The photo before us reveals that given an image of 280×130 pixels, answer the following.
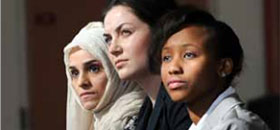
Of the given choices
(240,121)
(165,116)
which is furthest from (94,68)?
(240,121)

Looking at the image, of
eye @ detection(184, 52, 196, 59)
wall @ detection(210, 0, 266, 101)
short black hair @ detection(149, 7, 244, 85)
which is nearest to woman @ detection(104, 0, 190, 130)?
short black hair @ detection(149, 7, 244, 85)

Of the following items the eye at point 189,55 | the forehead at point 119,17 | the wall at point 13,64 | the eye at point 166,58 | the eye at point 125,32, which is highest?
the forehead at point 119,17

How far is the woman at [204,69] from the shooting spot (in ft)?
5.05

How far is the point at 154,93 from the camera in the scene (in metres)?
1.81

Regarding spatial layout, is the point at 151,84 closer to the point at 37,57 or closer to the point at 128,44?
the point at 128,44

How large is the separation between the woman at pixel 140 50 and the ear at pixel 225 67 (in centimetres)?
21

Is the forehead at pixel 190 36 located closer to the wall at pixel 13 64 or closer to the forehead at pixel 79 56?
the forehead at pixel 79 56

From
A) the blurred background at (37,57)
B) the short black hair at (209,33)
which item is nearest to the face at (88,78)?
the short black hair at (209,33)

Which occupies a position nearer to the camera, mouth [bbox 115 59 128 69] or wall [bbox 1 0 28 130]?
mouth [bbox 115 59 128 69]

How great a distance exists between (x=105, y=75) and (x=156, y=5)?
22 cm

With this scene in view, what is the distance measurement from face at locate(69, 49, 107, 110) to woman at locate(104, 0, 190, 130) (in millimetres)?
107

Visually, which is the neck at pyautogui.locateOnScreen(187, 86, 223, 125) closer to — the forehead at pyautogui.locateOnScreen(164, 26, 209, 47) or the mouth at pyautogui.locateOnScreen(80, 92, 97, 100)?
the forehead at pyautogui.locateOnScreen(164, 26, 209, 47)

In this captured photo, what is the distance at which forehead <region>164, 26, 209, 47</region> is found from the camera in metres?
1.56

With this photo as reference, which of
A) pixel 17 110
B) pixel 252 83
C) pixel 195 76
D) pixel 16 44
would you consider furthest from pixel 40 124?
pixel 195 76
